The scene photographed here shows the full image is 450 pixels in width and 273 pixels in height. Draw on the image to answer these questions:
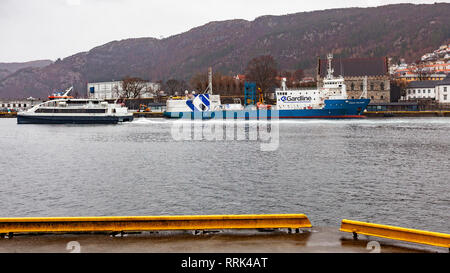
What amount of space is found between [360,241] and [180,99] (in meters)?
93.1

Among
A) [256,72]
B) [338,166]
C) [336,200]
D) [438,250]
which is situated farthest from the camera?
[256,72]

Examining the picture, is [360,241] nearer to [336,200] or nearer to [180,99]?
[336,200]

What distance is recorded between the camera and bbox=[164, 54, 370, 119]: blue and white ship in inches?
3314

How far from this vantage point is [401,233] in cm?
860

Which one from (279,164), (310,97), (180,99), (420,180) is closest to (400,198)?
(420,180)

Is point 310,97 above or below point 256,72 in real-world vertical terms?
below

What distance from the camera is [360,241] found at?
8.99 meters

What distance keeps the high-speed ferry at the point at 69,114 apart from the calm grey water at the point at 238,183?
42.6m

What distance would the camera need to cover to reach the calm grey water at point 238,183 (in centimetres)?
1484

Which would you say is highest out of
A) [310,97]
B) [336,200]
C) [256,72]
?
[256,72]

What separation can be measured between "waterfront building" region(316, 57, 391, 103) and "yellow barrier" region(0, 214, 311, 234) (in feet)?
357

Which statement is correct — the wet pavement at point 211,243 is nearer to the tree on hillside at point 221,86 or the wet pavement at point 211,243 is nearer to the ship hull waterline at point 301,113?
the ship hull waterline at point 301,113

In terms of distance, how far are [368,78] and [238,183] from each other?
339 ft
